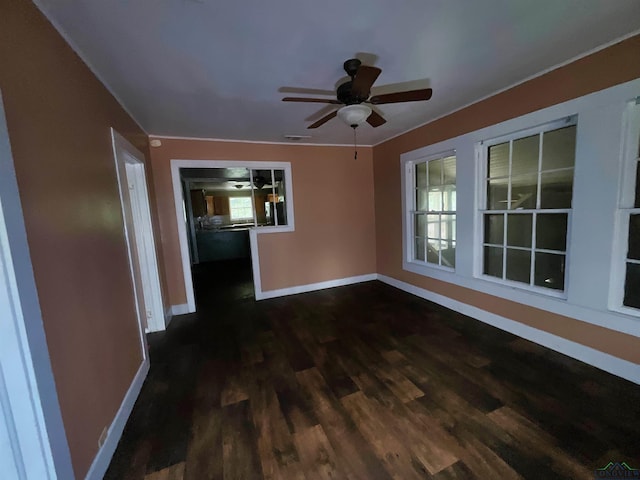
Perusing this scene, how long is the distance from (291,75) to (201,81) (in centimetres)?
74

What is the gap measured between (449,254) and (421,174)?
1.25 m

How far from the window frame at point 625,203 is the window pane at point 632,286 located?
0.03m

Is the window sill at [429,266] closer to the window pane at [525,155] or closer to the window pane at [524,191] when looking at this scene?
the window pane at [524,191]

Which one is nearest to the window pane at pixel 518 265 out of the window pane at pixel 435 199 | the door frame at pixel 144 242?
the window pane at pixel 435 199

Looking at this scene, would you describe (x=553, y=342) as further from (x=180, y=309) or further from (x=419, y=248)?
(x=180, y=309)

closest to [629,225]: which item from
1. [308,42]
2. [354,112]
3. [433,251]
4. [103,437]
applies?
[433,251]

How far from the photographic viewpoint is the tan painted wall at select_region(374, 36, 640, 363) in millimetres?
1893

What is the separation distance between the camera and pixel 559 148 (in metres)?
2.31

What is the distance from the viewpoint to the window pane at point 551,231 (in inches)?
92.2

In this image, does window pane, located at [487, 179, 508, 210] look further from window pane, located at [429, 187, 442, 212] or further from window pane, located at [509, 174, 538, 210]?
window pane, located at [429, 187, 442, 212]

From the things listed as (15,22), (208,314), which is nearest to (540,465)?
(15,22)

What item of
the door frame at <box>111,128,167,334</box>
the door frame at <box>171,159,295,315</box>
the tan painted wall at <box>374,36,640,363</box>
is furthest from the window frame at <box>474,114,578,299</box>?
the door frame at <box>111,128,167,334</box>

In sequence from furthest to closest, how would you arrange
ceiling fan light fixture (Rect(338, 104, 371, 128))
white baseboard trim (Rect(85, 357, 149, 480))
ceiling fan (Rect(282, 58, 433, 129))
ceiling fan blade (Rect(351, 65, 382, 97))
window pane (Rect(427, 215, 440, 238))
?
1. window pane (Rect(427, 215, 440, 238))
2. ceiling fan light fixture (Rect(338, 104, 371, 128))
3. ceiling fan (Rect(282, 58, 433, 129))
4. ceiling fan blade (Rect(351, 65, 382, 97))
5. white baseboard trim (Rect(85, 357, 149, 480))

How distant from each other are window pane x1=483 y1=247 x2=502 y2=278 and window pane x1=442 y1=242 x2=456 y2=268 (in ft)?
1.28
